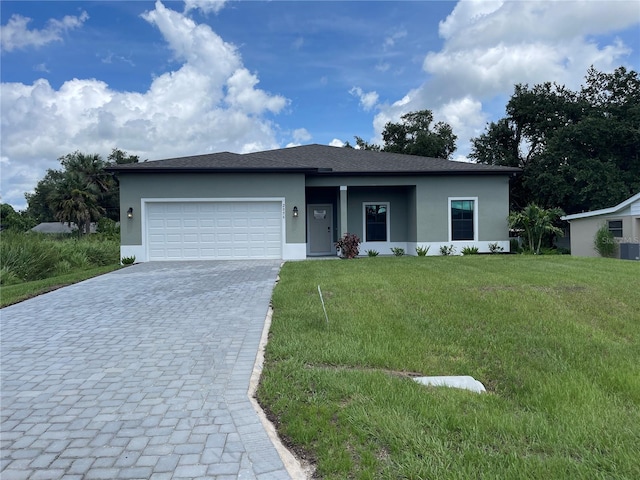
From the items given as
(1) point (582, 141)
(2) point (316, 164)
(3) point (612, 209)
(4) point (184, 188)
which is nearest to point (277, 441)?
(4) point (184, 188)

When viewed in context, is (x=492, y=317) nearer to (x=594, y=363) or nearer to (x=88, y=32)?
(x=594, y=363)

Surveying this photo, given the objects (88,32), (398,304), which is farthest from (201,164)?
(398,304)

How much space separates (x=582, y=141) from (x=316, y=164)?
56.1 ft

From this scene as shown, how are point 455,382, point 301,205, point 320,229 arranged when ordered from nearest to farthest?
point 455,382, point 301,205, point 320,229

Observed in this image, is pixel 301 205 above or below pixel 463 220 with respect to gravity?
above

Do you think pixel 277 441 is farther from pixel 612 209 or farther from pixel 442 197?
pixel 612 209

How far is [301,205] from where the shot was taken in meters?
15.3

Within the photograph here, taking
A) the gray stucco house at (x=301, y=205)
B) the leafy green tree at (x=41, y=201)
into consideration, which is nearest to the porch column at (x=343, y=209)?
the gray stucco house at (x=301, y=205)

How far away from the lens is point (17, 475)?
261 cm

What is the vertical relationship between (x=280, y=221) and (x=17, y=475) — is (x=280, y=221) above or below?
above

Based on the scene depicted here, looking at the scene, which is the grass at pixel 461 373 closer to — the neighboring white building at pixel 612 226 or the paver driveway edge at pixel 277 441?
the paver driveway edge at pixel 277 441

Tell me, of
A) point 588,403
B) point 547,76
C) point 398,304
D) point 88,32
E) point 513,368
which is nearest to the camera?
point 588,403

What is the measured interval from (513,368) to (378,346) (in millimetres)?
1429

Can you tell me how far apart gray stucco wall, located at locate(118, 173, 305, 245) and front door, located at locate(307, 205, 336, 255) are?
3.34 metres
